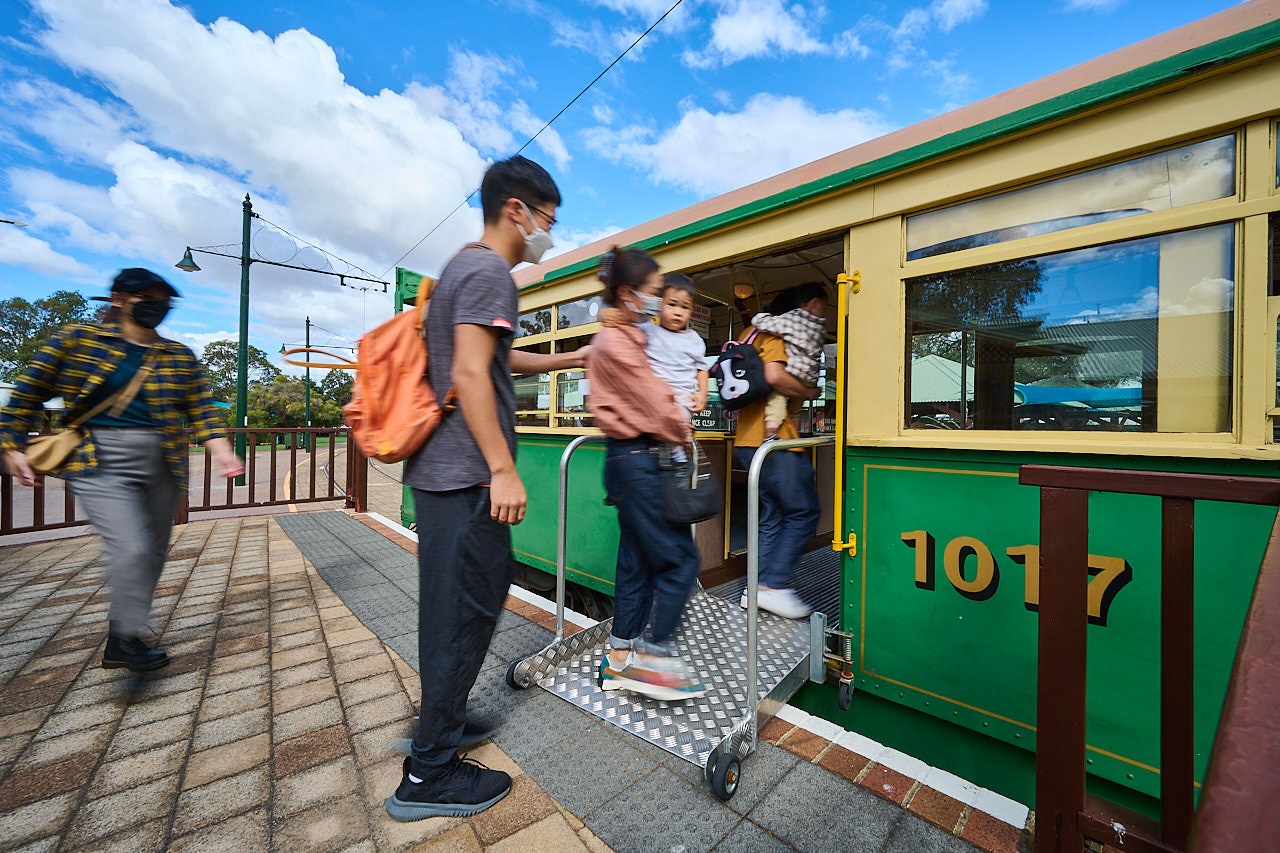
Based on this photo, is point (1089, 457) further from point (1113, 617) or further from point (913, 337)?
point (913, 337)

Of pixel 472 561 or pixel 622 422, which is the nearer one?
pixel 472 561

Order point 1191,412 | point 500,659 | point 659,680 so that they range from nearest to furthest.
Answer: point 1191,412, point 659,680, point 500,659

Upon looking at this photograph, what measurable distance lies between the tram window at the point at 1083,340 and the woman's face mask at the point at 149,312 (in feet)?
10.5

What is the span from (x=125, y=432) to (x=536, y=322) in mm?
2758

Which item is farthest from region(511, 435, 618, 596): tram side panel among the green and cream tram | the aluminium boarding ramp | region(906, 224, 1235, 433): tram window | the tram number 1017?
region(906, 224, 1235, 433): tram window

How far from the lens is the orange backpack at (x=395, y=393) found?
146 cm

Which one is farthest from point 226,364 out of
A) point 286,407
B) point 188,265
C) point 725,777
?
point 725,777

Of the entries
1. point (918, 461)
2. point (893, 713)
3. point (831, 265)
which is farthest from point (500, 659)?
point (831, 265)

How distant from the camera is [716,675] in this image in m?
Answer: 2.35

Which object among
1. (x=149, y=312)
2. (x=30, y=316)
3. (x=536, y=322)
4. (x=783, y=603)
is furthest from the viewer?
(x=30, y=316)

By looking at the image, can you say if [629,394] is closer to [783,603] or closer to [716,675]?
[716,675]

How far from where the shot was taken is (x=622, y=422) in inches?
76.9

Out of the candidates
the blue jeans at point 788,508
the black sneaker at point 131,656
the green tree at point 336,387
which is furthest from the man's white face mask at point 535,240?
the green tree at point 336,387

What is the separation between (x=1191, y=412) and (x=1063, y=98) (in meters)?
1.15
